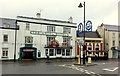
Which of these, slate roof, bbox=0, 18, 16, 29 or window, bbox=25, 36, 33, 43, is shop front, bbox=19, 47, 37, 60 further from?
slate roof, bbox=0, 18, 16, 29

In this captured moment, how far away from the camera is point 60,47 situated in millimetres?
38875

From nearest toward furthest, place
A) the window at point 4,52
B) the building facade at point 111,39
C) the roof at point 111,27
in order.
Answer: the window at point 4,52 → the building facade at point 111,39 → the roof at point 111,27

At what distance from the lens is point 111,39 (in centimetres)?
4744

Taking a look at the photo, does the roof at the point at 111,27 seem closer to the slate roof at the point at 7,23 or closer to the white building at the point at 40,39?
the white building at the point at 40,39

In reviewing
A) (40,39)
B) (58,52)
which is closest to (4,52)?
(40,39)

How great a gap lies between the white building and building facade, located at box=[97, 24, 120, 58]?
11.3 m

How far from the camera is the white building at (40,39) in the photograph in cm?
3480

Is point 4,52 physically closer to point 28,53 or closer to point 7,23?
point 28,53

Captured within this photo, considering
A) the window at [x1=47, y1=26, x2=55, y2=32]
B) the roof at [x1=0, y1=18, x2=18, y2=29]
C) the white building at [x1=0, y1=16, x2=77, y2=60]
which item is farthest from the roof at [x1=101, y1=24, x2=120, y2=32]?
the roof at [x1=0, y1=18, x2=18, y2=29]

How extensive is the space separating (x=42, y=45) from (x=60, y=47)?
4.28 meters

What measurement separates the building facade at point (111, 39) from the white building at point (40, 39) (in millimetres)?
11291

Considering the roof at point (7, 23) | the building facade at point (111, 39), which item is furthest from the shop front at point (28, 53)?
the building facade at point (111, 39)

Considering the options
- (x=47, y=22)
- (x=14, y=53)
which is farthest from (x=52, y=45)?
(x=14, y=53)

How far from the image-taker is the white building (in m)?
34.8
